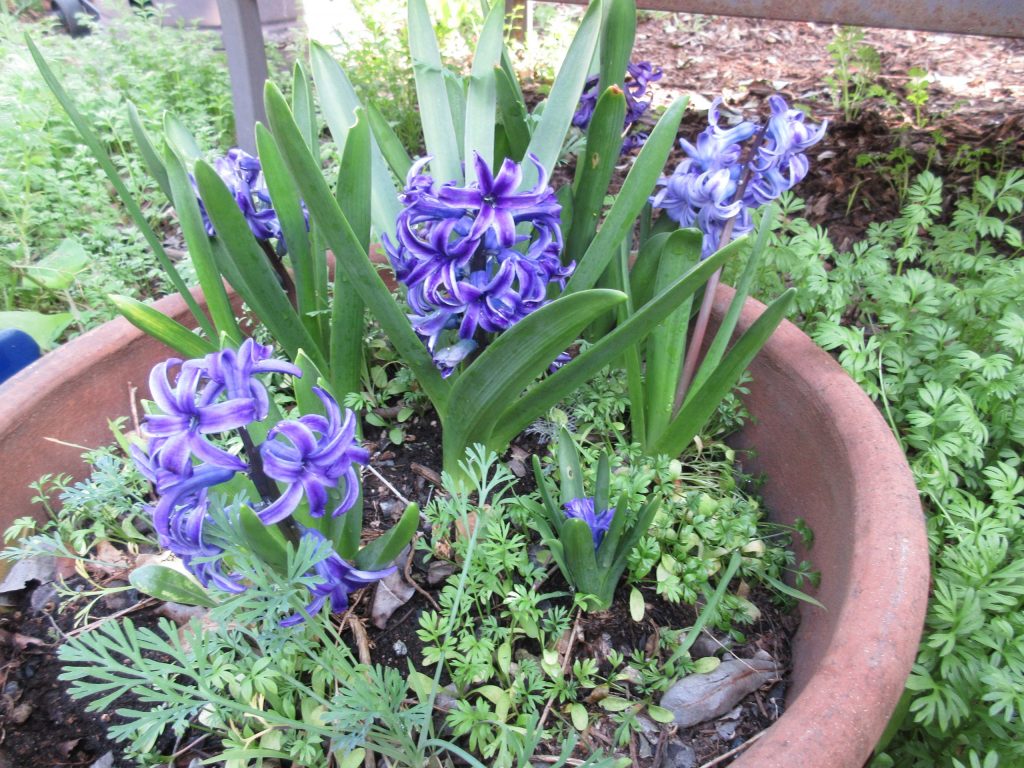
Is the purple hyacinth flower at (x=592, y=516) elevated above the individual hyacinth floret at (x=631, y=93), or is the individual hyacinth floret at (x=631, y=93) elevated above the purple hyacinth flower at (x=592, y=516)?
the individual hyacinth floret at (x=631, y=93)

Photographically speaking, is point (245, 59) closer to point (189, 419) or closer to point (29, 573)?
point (29, 573)

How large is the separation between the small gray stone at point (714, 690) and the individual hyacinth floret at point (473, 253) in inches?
21.8

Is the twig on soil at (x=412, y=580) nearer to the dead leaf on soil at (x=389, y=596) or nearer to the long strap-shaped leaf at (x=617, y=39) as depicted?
the dead leaf on soil at (x=389, y=596)

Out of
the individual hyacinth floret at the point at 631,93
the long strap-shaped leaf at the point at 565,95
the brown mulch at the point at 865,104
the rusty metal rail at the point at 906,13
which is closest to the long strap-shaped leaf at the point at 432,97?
the long strap-shaped leaf at the point at 565,95

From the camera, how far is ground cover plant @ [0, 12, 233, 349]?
1732 millimetres

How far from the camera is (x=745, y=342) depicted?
1031 mm

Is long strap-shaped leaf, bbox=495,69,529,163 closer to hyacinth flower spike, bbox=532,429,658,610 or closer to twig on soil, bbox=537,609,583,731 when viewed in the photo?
hyacinth flower spike, bbox=532,429,658,610

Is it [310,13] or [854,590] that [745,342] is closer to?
[854,590]

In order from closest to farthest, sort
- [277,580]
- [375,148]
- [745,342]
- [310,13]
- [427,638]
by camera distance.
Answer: [277,580] → [427,638] → [745,342] → [375,148] → [310,13]

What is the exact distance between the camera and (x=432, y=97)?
3.70ft

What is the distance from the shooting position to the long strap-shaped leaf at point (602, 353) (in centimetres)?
88

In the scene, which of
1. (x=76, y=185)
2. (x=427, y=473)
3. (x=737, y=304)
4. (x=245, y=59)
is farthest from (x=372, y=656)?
(x=76, y=185)

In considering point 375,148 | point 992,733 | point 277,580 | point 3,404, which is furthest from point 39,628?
point 992,733

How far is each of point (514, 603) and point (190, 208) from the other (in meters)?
0.76
